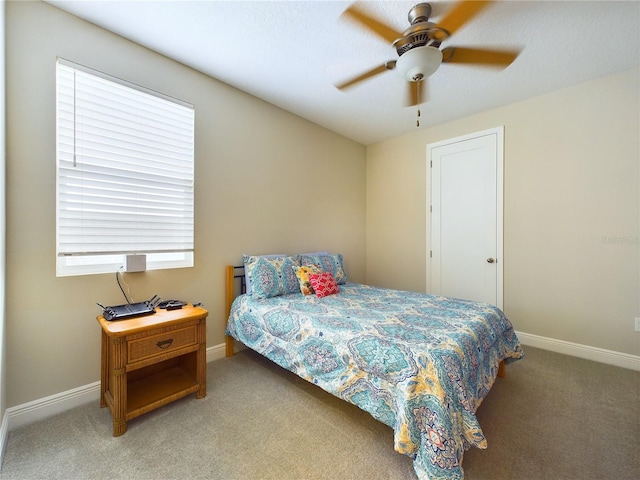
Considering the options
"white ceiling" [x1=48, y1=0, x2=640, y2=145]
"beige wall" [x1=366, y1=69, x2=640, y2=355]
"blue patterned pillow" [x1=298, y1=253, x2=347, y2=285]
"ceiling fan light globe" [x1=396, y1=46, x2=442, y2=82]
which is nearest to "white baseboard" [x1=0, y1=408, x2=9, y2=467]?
"blue patterned pillow" [x1=298, y1=253, x2=347, y2=285]

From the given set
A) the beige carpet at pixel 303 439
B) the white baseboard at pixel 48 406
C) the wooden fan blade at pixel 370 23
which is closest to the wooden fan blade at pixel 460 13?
the wooden fan blade at pixel 370 23

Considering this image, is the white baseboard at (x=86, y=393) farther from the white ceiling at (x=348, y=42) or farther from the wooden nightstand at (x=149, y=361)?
the white ceiling at (x=348, y=42)

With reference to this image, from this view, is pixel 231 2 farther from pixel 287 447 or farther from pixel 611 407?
pixel 611 407

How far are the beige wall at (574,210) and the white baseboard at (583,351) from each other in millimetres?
52

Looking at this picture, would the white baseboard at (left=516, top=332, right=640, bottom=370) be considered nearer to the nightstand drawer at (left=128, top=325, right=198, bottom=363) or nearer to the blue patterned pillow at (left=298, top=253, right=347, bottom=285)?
the blue patterned pillow at (left=298, top=253, right=347, bottom=285)

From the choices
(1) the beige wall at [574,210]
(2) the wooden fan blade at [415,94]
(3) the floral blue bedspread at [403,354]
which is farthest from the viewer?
(2) the wooden fan blade at [415,94]

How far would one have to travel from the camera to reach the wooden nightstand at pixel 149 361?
1.64 metres

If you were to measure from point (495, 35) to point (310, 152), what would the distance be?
218 centimetres

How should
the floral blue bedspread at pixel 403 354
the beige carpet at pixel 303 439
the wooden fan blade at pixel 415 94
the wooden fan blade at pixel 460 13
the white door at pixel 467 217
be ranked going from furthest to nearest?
1. the white door at pixel 467 217
2. the wooden fan blade at pixel 415 94
3. the wooden fan blade at pixel 460 13
4. the beige carpet at pixel 303 439
5. the floral blue bedspread at pixel 403 354

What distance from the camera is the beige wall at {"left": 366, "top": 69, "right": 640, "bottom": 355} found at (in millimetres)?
2527

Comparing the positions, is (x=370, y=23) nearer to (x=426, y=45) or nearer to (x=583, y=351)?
(x=426, y=45)

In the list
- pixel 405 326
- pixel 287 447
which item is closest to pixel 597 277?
pixel 405 326

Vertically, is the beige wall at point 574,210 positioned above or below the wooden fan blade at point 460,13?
below

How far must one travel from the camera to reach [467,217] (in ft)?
11.3
